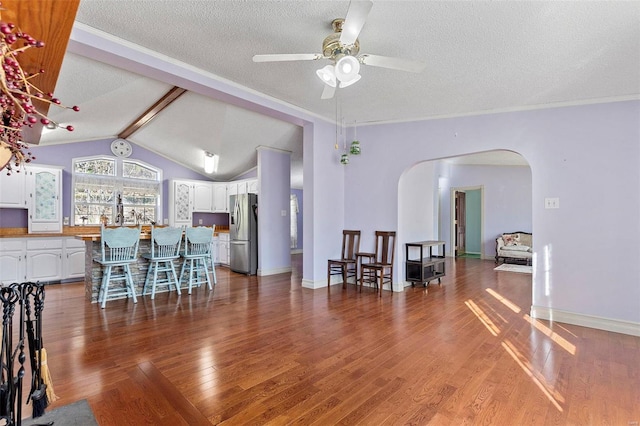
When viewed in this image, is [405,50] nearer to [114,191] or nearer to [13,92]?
[13,92]

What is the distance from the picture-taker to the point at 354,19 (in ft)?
6.58

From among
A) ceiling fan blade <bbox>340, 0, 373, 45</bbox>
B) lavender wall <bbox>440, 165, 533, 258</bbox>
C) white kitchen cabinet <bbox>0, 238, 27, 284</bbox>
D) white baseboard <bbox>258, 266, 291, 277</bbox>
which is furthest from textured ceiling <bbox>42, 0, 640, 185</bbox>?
lavender wall <bbox>440, 165, 533, 258</bbox>

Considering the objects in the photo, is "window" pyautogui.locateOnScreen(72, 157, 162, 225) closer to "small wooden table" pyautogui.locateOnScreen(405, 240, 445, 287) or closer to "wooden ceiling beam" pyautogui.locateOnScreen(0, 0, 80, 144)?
"small wooden table" pyautogui.locateOnScreen(405, 240, 445, 287)

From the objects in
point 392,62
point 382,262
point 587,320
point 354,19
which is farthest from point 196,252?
point 587,320

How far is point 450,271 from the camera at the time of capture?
6.80m

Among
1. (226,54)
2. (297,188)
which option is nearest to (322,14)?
(226,54)

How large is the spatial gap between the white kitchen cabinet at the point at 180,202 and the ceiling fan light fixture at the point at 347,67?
6256mm

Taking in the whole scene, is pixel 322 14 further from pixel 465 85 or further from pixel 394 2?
pixel 465 85

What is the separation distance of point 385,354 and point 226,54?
3053 millimetres

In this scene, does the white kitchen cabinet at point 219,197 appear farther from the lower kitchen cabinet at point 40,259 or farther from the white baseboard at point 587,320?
the white baseboard at point 587,320

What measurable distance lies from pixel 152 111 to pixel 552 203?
6.01 meters

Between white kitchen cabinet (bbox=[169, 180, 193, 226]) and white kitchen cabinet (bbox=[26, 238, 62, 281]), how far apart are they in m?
2.25

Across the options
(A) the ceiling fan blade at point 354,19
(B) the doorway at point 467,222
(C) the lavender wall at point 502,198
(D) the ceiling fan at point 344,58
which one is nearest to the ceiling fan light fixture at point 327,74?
(D) the ceiling fan at point 344,58

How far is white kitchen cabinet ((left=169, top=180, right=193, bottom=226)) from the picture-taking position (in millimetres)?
7484
